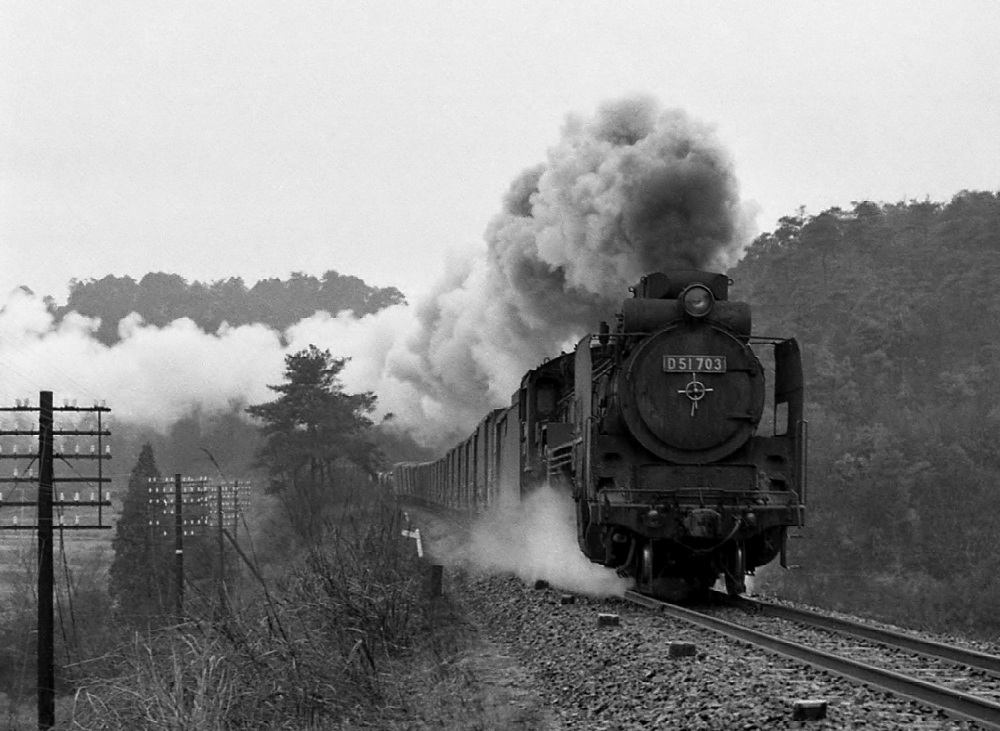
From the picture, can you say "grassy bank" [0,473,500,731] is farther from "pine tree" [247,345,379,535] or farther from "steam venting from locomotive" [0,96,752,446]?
"pine tree" [247,345,379,535]

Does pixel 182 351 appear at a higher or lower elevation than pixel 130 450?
higher

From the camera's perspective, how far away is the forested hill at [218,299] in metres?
132

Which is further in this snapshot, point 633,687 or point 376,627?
point 376,627

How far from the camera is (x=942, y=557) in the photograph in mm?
44938

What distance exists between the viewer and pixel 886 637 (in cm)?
1070

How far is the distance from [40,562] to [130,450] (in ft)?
251

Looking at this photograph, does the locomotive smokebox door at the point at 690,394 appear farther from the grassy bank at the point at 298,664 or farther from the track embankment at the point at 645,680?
the grassy bank at the point at 298,664

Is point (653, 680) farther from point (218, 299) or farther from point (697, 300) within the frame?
point (218, 299)

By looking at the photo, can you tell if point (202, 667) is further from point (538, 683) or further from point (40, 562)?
point (40, 562)

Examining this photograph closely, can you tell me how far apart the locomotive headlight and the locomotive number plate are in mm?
488

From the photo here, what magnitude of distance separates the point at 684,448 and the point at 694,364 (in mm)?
941

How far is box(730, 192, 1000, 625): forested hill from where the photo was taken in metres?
44.7

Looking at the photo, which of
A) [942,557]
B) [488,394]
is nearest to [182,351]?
[488,394]

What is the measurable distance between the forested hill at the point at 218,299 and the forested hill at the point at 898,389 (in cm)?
7997
